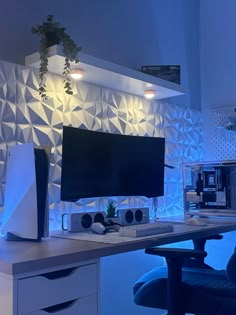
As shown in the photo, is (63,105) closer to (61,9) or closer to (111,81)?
(111,81)

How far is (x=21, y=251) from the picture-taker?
4.79 ft

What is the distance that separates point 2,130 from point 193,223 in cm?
120

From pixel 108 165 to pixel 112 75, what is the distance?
52 centimetres

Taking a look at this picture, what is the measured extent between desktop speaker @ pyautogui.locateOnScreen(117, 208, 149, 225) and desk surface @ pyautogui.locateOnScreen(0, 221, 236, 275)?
0.38 metres

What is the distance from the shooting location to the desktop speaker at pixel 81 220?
6.67 feet

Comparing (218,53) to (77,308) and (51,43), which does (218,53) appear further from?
(77,308)

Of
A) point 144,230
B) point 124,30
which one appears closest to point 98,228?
point 144,230

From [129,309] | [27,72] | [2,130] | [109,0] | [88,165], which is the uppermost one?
[109,0]

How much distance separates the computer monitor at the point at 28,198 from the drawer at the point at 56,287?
31 cm

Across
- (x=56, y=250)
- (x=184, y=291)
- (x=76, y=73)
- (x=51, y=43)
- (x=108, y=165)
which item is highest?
(x=51, y=43)

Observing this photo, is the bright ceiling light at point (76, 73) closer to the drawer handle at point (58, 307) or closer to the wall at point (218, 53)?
the drawer handle at point (58, 307)

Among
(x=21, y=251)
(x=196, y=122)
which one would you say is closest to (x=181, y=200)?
(x=196, y=122)

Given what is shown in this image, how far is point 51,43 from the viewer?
6.71 feet

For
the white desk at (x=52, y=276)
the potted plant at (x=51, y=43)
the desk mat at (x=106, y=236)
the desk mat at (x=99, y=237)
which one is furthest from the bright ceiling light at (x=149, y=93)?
the white desk at (x=52, y=276)
